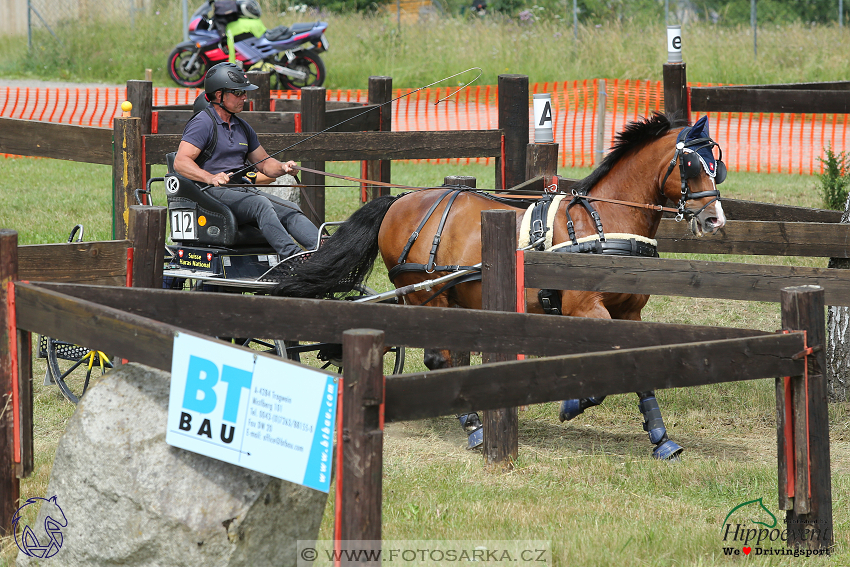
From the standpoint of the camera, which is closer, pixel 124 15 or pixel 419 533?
pixel 419 533

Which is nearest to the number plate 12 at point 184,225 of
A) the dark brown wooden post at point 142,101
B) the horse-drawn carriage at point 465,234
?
the horse-drawn carriage at point 465,234

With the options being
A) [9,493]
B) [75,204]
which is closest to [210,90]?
[9,493]

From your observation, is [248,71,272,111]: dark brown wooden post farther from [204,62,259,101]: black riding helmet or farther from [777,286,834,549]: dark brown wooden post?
[777,286,834,549]: dark brown wooden post

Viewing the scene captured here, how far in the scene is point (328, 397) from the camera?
2.92 meters

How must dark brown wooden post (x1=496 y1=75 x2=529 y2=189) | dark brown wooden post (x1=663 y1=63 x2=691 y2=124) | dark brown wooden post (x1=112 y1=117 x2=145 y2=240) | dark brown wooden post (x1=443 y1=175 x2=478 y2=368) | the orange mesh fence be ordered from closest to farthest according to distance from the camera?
dark brown wooden post (x1=443 y1=175 x2=478 y2=368) < dark brown wooden post (x1=112 y1=117 x2=145 y2=240) < dark brown wooden post (x1=663 y1=63 x2=691 y2=124) < dark brown wooden post (x1=496 y1=75 x2=529 y2=189) < the orange mesh fence

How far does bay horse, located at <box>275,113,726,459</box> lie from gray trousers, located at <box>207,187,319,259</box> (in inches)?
7.8

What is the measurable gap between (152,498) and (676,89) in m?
5.70

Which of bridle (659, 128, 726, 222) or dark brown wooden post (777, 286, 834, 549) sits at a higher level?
bridle (659, 128, 726, 222)

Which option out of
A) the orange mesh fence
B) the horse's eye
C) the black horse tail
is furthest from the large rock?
the orange mesh fence

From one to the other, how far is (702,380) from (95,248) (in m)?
2.86

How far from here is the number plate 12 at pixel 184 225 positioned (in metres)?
6.29

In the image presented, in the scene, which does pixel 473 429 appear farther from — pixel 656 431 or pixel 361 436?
pixel 361 436

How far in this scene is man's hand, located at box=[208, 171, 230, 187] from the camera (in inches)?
242

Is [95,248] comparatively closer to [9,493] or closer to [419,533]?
[9,493]
